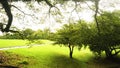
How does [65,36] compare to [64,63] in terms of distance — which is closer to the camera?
[64,63]

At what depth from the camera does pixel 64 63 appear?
133ft

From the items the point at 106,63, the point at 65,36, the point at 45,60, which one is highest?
the point at 65,36

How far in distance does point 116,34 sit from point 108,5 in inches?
1041

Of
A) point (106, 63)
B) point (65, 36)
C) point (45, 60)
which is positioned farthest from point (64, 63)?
point (106, 63)

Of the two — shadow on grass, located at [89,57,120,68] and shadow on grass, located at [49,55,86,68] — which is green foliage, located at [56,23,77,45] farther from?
shadow on grass, located at [89,57,120,68]

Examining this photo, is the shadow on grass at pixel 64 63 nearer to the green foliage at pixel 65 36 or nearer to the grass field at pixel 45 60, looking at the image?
the grass field at pixel 45 60

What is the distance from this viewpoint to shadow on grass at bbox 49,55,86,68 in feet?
128

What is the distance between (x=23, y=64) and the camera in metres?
34.1

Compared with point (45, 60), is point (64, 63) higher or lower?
lower

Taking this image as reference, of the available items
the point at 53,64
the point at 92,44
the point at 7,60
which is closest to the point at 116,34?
the point at 92,44

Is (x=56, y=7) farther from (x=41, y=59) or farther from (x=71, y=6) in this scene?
(x=41, y=59)

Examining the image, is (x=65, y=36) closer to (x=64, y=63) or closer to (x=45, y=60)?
(x=64, y=63)

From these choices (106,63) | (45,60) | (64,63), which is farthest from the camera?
(106,63)

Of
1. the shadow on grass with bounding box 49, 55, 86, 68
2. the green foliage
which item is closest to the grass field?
the shadow on grass with bounding box 49, 55, 86, 68
